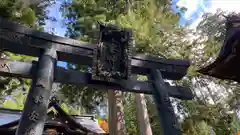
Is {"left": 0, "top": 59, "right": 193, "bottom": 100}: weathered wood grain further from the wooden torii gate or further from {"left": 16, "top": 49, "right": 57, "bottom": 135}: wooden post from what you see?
{"left": 16, "top": 49, "right": 57, "bottom": 135}: wooden post

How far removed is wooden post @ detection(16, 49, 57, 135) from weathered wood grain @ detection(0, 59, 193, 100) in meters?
0.15

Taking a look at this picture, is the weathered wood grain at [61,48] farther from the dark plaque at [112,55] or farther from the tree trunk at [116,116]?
the tree trunk at [116,116]

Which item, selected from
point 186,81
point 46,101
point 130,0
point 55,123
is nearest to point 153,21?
point 130,0

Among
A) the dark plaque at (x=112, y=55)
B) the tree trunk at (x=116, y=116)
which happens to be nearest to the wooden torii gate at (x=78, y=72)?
the dark plaque at (x=112, y=55)

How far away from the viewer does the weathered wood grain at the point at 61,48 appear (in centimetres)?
336

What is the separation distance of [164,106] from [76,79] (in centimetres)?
156

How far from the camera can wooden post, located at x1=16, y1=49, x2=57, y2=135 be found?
279 cm

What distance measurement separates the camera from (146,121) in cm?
693

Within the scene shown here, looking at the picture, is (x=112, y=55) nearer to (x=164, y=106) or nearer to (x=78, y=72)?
(x=78, y=72)

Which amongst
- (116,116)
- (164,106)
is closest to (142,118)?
(116,116)

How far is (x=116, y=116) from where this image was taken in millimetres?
6793

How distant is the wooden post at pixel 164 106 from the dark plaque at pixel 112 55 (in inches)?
23.1

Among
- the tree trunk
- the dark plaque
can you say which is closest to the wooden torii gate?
the dark plaque

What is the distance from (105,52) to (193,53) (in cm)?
567
